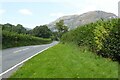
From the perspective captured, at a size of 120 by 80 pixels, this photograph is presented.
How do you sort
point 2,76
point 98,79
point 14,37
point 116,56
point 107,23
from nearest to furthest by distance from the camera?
point 98,79
point 2,76
point 116,56
point 107,23
point 14,37

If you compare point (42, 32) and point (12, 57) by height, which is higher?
point (42, 32)

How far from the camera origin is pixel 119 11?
59.8 ft

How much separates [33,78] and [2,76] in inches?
79.9

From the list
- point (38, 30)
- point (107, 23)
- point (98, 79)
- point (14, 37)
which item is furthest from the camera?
point (38, 30)

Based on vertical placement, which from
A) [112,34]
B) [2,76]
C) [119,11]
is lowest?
[2,76]

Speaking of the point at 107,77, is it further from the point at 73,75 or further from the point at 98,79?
the point at 73,75

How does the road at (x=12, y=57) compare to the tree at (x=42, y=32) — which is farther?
the tree at (x=42, y=32)

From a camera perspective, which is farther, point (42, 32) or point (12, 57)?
point (42, 32)

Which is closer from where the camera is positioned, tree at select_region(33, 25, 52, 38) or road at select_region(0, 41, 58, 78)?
road at select_region(0, 41, 58, 78)

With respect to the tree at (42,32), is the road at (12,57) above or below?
below

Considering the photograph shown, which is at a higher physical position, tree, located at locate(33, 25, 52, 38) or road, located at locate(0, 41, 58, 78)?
tree, located at locate(33, 25, 52, 38)

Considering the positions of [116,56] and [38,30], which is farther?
[38,30]

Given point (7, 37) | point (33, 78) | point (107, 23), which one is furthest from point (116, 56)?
point (7, 37)

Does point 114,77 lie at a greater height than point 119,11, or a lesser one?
lesser
